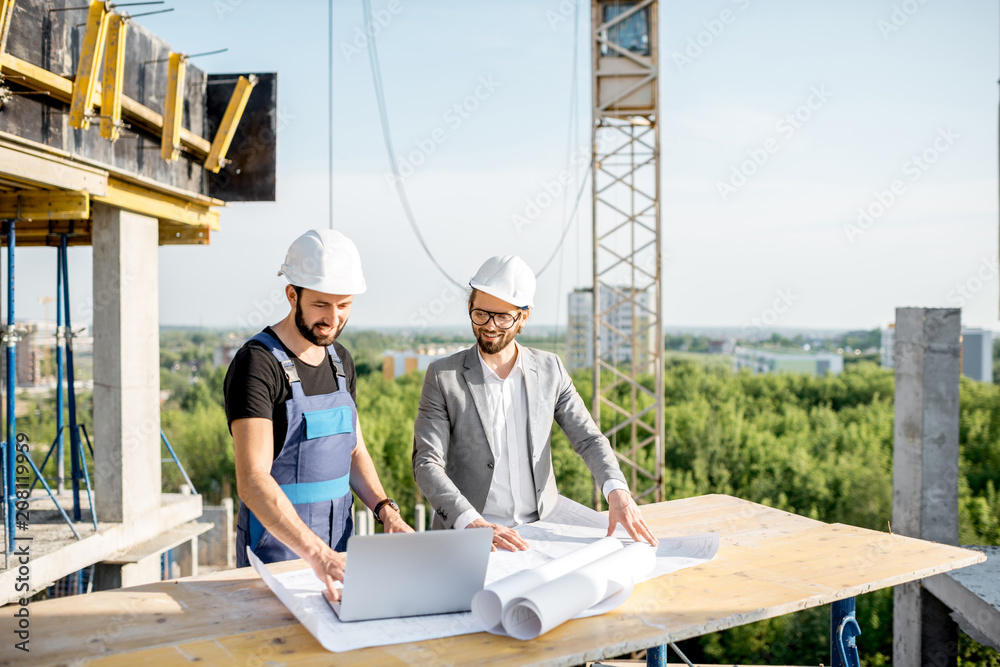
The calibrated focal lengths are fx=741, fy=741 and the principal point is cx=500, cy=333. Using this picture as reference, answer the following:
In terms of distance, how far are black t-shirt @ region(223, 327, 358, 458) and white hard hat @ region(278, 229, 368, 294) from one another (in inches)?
8.9

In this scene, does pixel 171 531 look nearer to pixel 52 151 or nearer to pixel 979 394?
pixel 52 151

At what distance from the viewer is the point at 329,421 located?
2.14 meters

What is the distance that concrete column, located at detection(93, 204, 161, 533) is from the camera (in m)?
5.74

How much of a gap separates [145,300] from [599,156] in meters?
7.07

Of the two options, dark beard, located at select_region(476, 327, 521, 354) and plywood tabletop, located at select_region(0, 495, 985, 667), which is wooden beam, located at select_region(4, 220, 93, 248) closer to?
dark beard, located at select_region(476, 327, 521, 354)

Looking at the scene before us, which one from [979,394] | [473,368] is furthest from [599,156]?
[979,394]

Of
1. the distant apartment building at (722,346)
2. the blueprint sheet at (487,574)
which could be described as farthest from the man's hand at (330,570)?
the distant apartment building at (722,346)

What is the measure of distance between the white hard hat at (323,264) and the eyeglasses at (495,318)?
0.49 m

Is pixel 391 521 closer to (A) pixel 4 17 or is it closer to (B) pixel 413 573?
(B) pixel 413 573

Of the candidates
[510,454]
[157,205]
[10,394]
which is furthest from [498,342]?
[157,205]

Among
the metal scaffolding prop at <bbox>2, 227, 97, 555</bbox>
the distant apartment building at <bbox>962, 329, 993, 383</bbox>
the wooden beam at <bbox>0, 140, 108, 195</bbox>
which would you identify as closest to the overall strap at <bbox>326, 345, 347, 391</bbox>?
the wooden beam at <bbox>0, 140, 108, 195</bbox>

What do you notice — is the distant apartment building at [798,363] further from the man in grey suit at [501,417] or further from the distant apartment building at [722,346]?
the man in grey suit at [501,417]

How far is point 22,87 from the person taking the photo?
418cm

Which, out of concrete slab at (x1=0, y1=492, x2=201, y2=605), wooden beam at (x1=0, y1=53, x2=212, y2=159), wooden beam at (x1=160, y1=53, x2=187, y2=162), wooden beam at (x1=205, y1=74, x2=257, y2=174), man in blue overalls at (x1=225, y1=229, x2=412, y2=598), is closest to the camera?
man in blue overalls at (x1=225, y1=229, x2=412, y2=598)
